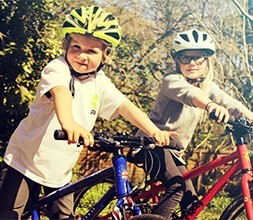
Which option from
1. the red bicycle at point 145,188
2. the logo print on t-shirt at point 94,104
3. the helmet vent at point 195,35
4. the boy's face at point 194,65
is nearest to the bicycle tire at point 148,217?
the red bicycle at point 145,188

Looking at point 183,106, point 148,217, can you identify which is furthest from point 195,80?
point 148,217

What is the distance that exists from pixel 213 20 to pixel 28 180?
18.0 ft

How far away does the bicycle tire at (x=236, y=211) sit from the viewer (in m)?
3.32

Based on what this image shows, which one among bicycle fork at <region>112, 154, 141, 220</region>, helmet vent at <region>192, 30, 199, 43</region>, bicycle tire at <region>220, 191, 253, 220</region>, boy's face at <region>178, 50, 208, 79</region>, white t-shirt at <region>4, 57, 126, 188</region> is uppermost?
helmet vent at <region>192, 30, 199, 43</region>

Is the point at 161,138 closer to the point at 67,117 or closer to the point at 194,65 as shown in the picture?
the point at 67,117

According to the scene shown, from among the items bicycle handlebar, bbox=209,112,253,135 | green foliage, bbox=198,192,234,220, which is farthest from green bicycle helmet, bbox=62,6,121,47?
green foliage, bbox=198,192,234,220

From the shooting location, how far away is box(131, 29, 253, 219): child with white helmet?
3.31m

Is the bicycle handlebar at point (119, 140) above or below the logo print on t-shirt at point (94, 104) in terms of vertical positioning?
below

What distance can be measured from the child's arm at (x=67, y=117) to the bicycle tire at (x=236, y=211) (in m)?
1.48

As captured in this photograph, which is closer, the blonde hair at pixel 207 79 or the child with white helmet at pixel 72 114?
the child with white helmet at pixel 72 114

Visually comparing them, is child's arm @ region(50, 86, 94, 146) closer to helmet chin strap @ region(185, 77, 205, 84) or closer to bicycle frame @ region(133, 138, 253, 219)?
bicycle frame @ region(133, 138, 253, 219)

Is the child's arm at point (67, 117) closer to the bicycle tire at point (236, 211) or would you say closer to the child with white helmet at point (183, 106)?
the child with white helmet at point (183, 106)

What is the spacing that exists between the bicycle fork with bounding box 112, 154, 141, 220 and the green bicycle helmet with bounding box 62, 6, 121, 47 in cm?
73

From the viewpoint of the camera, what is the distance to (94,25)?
281 centimetres
